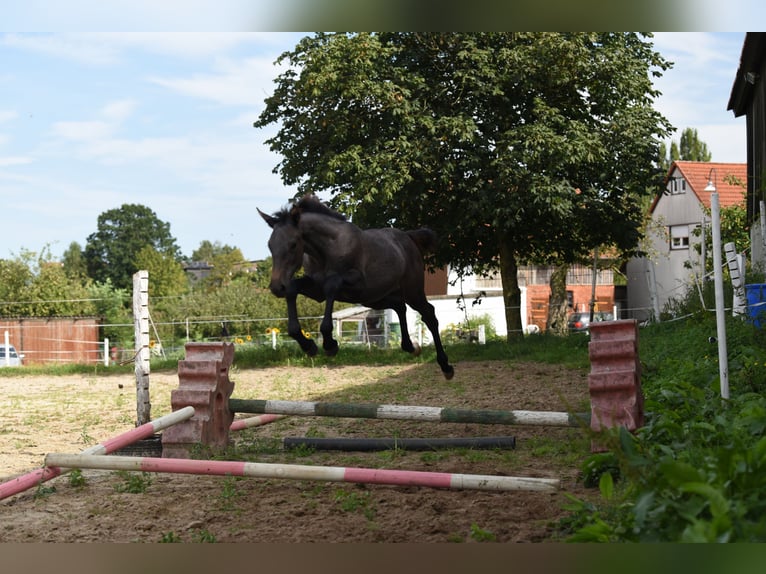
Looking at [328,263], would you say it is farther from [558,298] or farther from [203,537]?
[558,298]

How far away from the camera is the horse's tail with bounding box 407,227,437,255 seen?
6.19 metres

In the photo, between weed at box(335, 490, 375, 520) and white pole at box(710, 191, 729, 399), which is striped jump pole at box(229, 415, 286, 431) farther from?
white pole at box(710, 191, 729, 399)

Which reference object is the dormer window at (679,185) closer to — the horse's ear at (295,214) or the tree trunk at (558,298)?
the tree trunk at (558,298)

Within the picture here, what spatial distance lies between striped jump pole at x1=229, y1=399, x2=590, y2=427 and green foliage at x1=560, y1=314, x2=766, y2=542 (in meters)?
0.66

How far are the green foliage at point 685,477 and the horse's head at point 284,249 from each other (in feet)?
7.07

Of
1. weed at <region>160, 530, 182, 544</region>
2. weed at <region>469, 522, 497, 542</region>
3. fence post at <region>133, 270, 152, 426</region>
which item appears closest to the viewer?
weed at <region>469, 522, 497, 542</region>

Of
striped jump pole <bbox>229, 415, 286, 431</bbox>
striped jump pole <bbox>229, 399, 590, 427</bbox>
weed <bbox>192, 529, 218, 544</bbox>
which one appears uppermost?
striped jump pole <bbox>229, 399, 590, 427</bbox>

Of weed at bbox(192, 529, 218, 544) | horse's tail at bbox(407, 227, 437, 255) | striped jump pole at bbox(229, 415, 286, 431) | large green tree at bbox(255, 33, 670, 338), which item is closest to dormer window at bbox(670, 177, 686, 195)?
large green tree at bbox(255, 33, 670, 338)

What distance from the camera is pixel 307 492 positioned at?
4965 millimetres

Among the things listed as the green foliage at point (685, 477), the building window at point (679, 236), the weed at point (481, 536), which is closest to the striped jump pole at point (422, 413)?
the green foliage at point (685, 477)

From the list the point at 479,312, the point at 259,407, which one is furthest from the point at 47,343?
the point at 259,407

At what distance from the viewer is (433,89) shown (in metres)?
15.8
